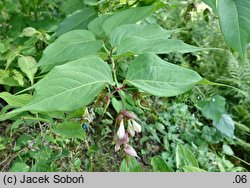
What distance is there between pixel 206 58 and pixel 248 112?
45 centimetres

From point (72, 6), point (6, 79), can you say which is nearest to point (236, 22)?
point (72, 6)

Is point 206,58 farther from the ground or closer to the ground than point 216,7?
closer to the ground

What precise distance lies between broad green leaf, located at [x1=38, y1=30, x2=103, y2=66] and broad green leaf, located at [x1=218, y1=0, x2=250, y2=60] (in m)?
0.22

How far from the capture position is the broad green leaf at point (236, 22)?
58 cm

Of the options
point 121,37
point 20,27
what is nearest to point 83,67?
point 121,37

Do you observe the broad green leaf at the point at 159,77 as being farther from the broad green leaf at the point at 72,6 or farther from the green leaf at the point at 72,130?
the broad green leaf at the point at 72,6

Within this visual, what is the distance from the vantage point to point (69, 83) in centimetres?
54

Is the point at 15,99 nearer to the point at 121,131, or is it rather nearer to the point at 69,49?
the point at 69,49

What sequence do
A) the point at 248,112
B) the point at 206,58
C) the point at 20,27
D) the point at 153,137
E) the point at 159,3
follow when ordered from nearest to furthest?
1. the point at 159,3
2. the point at 20,27
3. the point at 153,137
4. the point at 248,112
5. the point at 206,58

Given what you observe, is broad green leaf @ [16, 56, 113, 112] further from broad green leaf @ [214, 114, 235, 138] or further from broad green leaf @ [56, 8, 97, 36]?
broad green leaf @ [214, 114, 235, 138]

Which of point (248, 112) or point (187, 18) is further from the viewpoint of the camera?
point (248, 112)

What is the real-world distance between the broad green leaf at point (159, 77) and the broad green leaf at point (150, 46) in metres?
0.05

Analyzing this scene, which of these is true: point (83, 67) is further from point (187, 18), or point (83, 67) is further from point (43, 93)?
point (187, 18)

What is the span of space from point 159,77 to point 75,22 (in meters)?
0.46
